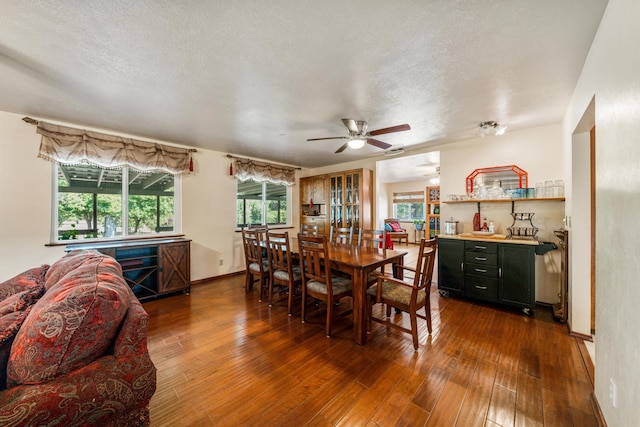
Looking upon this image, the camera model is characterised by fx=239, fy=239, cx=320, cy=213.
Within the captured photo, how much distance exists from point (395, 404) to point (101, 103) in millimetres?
3898

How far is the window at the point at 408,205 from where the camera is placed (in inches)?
356

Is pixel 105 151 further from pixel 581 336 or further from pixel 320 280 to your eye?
pixel 581 336

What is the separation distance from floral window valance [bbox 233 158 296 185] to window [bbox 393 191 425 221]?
523cm

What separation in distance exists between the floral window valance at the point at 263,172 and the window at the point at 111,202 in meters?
1.13

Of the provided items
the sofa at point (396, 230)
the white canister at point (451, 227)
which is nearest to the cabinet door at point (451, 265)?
the white canister at point (451, 227)

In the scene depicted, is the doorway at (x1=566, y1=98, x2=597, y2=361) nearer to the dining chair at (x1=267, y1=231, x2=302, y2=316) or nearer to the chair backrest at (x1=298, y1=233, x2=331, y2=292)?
the chair backrest at (x1=298, y1=233, x2=331, y2=292)

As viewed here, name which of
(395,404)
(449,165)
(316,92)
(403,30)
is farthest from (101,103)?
(449,165)

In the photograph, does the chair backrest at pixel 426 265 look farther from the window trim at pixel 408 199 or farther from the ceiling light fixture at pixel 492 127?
the window trim at pixel 408 199

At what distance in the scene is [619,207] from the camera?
122 centimetres

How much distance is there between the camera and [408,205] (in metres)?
9.53

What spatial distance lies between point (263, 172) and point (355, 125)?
287cm

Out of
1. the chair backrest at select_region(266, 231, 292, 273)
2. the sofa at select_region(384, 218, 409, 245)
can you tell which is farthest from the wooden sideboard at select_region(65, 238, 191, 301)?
the sofa at select_region(384, 218, 409, 245)

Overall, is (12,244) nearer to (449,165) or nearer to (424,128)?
(424,128)

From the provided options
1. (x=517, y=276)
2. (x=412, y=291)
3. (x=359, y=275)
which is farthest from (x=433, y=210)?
(x=359, y=275)
